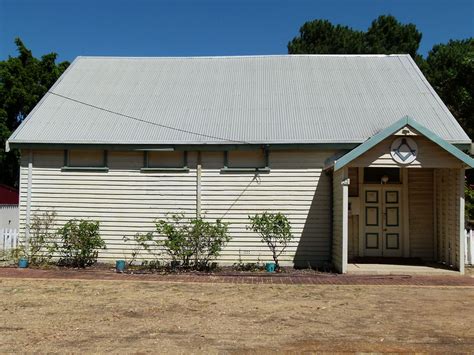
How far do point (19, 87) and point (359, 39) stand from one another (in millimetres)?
22975

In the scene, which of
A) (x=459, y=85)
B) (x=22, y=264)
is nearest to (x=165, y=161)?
(x=22, y=264)

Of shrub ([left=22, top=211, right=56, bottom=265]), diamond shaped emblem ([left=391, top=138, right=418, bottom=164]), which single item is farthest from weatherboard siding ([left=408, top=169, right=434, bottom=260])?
shrub ([left=22, top=211, right=56, bottom=265])

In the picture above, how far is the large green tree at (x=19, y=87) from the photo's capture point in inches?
1332

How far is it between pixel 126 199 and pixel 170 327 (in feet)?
24.7

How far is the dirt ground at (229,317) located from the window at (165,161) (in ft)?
12.8

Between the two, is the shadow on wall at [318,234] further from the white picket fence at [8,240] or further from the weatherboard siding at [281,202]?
the white picket fence at [8,240]

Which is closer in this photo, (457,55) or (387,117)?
(387,117)

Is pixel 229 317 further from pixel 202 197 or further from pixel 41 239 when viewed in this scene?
pixel 41 239

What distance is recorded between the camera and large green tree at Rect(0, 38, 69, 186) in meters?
33.8

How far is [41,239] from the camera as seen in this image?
47.6ft

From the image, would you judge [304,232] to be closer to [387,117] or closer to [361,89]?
[387,117]

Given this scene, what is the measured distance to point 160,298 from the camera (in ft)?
32.6

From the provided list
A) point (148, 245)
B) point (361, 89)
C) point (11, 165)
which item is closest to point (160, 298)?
point (148, 245)

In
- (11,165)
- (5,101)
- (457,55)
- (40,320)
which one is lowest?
(40,320)
